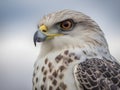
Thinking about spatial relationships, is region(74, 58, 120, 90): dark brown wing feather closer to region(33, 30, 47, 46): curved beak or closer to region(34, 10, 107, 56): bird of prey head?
region(34, 10, 107, 56): bird of prey head

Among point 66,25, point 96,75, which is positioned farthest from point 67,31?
point 96,75

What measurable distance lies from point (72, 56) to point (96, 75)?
0.57 ft

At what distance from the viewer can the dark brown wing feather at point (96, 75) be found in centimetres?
358

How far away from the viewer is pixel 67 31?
3.74 meters

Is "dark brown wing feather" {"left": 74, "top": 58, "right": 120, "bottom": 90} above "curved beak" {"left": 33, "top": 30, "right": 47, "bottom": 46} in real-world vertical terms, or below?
below

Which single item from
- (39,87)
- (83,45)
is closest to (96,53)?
(83,45)

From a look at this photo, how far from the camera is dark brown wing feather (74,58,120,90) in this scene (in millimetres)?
3584

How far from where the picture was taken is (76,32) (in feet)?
12.3

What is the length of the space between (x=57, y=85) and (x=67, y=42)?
266 mm

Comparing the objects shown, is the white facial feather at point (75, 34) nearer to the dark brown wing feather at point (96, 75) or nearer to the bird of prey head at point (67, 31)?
the bird of prey head at point (67, 31)

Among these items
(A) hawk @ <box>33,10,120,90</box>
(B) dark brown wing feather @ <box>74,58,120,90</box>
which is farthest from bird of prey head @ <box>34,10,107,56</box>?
(B) dark brown wing feather @ <box>74,58,120,90</box>

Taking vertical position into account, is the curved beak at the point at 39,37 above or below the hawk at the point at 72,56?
above

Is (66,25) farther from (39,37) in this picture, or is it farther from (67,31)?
(39,37)

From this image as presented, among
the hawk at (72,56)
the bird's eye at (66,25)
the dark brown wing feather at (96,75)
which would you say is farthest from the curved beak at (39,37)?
the dark brown wing feather at (96,75)
